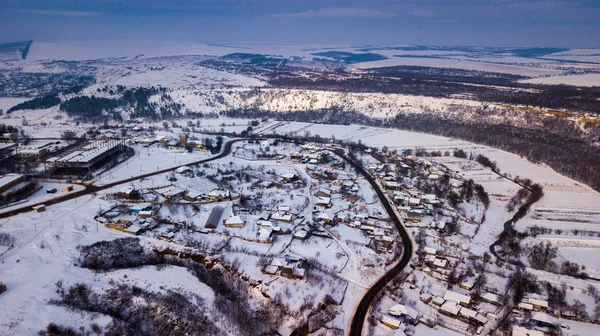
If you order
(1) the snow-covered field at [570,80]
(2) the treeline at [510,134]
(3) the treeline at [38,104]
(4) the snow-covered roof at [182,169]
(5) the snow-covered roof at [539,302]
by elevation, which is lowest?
(5) the snow-covered roof at [539,302]

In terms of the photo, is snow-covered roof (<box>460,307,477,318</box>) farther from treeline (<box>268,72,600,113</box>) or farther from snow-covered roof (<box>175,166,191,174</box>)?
treeline (<box>268,72,600,113</box>)

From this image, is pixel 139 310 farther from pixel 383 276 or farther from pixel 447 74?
pixel 447 74

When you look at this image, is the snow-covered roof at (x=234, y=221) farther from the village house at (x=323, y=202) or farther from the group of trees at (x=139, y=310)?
the group of trees at (x=139, y=310)

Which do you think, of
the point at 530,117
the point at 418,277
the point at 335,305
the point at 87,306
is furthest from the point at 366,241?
the point at 530,117

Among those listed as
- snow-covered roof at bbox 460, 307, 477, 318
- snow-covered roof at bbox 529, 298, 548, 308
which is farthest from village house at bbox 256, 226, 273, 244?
snow-covered roof at bbox 529, 298, 548, 308

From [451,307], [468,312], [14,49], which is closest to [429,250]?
[451,307]

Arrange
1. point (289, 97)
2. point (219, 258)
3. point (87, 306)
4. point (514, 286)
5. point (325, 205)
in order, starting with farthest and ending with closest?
point (289, 97)
point (325, 205)
point (219, 258)
point (514, 286)
point (87, 306)

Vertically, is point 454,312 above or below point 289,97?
below

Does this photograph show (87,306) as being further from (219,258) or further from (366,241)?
(366,241)

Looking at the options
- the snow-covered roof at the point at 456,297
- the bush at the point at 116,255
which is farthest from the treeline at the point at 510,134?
the bush at the point at 116,255
